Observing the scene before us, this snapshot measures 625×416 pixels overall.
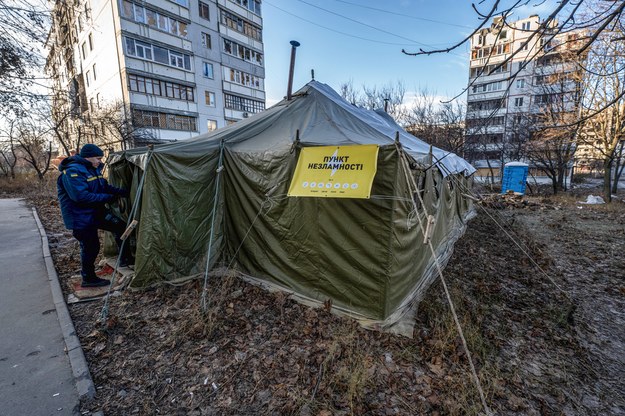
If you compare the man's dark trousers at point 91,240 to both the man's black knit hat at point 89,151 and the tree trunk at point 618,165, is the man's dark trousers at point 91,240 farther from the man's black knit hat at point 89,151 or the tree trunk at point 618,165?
the tree trunk at point 618,165

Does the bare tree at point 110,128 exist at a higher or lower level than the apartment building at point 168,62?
lower

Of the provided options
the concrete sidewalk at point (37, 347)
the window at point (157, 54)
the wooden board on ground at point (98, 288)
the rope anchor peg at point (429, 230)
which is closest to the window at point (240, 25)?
the window at point (157, 54)

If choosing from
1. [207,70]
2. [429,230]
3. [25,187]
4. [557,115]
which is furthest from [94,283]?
[207,70]

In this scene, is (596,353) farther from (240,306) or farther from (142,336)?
(142,336)

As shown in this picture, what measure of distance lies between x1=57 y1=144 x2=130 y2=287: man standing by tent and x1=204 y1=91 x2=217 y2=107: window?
23990mm

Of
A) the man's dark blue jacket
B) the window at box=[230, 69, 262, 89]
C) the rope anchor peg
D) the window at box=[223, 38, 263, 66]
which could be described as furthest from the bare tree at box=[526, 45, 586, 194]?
the window at box=[223, 38, 263, 66]

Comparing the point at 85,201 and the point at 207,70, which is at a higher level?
the point at 207,70

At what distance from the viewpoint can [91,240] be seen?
14.7 ft

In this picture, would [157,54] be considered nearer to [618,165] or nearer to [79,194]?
[79,194]

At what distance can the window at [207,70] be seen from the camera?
83.9ft

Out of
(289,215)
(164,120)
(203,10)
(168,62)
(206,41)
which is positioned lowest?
(289,215)

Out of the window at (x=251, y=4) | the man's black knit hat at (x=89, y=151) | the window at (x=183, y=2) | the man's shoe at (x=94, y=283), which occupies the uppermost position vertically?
the window at (x=251, y=4)

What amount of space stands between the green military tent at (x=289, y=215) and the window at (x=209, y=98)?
915 inches

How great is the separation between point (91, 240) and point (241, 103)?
27711 millimetres
